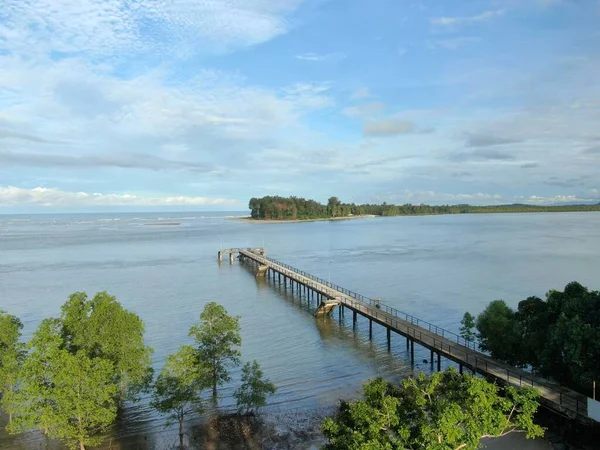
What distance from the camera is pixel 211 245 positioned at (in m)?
122

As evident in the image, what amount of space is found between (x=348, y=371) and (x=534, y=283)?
3807 centimetres

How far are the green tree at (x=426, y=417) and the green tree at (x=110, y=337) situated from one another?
13.7 m

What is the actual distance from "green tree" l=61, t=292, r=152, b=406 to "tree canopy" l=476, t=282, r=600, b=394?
811 inches

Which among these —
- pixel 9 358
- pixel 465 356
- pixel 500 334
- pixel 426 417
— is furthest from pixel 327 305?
pixel 426 417

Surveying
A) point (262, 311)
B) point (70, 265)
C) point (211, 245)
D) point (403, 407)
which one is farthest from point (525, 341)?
point (211, 245)

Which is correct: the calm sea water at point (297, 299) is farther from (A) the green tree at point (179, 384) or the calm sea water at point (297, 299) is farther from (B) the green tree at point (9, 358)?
(A) the green tree at point (179, 384)

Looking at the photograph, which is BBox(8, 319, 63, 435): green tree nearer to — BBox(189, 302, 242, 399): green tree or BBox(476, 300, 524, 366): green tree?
BBox(189, 302, 242, 399): green tree

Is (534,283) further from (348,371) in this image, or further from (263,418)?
(263,418)

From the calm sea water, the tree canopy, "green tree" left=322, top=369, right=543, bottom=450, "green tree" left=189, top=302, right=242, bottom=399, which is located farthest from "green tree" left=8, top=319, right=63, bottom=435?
the tree canopy

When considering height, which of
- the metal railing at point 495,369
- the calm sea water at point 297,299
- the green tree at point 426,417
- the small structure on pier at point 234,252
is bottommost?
the calm sea water at point 297,299

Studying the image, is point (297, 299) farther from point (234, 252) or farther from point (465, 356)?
point (234, 252)

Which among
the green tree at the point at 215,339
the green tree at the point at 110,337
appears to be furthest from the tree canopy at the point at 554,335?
the green tree at the point at 110,337

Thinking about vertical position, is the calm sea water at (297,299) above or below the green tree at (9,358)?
below

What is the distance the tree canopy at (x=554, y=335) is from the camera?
21312mm
